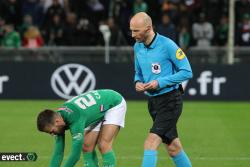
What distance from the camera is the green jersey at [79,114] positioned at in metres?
9.57

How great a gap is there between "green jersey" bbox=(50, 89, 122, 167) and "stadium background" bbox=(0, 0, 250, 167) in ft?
9.18

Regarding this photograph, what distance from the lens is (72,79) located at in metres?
20.5

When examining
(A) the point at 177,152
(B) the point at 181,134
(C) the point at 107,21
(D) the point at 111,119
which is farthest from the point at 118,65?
(A) the point at 177,152

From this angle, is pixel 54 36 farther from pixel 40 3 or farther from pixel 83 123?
pixel 83 123

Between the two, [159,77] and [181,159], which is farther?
[181,159]

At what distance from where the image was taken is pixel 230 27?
69.7 ft

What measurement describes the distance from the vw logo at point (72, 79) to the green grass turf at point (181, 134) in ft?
1.50

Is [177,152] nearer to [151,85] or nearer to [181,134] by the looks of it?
[151,85]

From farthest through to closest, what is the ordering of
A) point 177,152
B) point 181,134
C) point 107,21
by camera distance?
point 107,21 < point 181,134 < point 177,152

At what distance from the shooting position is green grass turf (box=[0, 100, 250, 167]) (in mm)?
12797

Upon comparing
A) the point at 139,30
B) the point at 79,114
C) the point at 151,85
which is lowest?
the point at 79,114

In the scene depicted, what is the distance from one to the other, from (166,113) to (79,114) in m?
1.14

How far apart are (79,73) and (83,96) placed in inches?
407

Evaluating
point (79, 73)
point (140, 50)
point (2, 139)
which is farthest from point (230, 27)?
point (140, 50)
